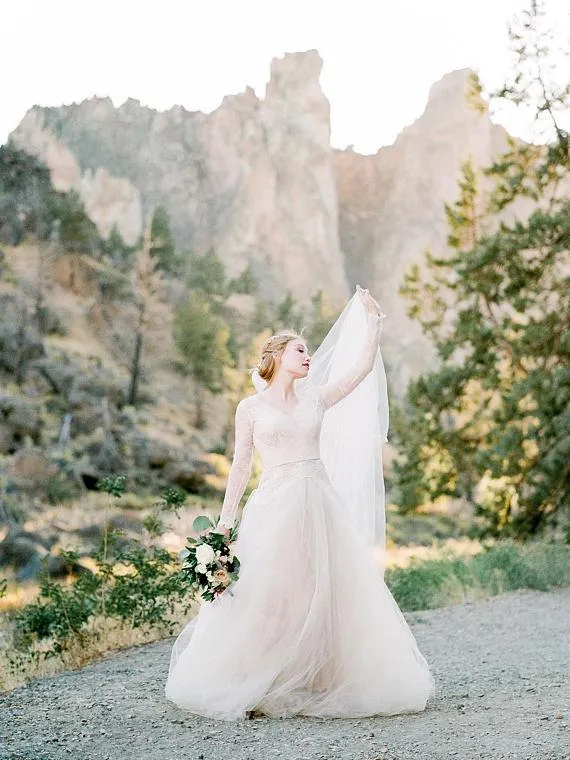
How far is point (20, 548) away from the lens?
16859 mm

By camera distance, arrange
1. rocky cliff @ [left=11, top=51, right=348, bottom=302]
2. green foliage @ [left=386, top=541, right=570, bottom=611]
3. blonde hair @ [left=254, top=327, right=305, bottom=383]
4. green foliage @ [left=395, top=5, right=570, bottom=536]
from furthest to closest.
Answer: rocky cliff @ [left=11, top=51, right=348, bottom=302] → green foliage @ [left=395, top=5, right=570, bottom=536] → green foliage @ [left=386, top=541, right=570, bottom=611] → blonde hair @ [left=254, top=327, right=305, bottom=383]

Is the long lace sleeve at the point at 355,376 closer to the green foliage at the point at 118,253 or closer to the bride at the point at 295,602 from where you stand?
the bride at the point at 295,602

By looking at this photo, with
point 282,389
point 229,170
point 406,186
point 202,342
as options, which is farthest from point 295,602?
point 406,186

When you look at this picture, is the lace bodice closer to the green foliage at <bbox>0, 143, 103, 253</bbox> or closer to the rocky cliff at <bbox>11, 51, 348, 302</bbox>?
the green foliage at <bbox>0, 143, 103, 253</bbox>

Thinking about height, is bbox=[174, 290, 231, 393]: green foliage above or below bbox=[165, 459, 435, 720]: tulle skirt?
above

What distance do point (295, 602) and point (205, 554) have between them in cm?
55

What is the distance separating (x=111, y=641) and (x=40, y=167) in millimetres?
48535

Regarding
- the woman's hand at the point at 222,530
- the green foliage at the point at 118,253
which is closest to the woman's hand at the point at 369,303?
the woman's hand at the point at 222,530

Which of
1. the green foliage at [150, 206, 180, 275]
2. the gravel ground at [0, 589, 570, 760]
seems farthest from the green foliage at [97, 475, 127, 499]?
the green foliage at [150, 206, 180, 275]

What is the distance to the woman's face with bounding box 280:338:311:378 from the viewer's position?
510cm

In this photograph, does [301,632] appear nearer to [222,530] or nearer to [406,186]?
[222,530]

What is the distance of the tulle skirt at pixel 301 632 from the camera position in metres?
4.64

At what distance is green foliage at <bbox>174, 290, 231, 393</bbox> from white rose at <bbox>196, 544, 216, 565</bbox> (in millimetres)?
35646

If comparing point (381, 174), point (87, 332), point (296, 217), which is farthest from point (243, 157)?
point (87, 332)
